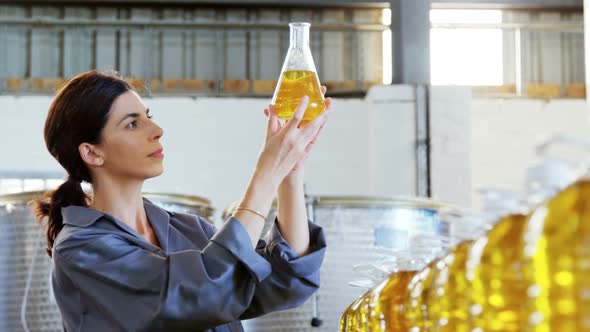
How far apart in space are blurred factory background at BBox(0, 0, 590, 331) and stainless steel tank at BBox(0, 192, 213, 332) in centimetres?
164

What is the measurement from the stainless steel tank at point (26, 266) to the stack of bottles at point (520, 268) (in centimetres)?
279

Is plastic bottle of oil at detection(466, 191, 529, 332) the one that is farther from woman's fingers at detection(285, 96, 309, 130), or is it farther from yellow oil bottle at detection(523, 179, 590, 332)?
woman's fingers at detection(285, 96, 309, 130)

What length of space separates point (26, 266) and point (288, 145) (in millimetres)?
2381

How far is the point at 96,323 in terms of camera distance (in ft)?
5.31

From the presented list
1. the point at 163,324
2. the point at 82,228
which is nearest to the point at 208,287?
the point at 163,324

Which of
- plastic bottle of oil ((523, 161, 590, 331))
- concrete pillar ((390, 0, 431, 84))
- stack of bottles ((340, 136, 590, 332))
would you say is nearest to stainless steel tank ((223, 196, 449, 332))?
stack of bottles ((340, 136, 590, 332))

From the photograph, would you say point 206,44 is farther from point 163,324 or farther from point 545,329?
point 545,329

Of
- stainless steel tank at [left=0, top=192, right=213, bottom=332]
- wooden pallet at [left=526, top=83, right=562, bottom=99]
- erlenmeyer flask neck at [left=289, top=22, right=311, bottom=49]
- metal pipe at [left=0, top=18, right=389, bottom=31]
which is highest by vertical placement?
metal pipe at [left=0, top=18, right=389, bottom=31]

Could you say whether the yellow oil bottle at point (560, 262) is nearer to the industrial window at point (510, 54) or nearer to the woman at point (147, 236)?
the woman at point (147, 236)

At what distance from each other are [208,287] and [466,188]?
4.23 metres

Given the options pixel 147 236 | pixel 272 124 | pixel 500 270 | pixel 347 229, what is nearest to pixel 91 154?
pixel 147 236

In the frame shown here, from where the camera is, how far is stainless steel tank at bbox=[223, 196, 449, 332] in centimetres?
327

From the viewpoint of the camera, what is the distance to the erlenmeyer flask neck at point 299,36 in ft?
4.96

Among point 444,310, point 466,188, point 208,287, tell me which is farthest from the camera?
point 466,188
